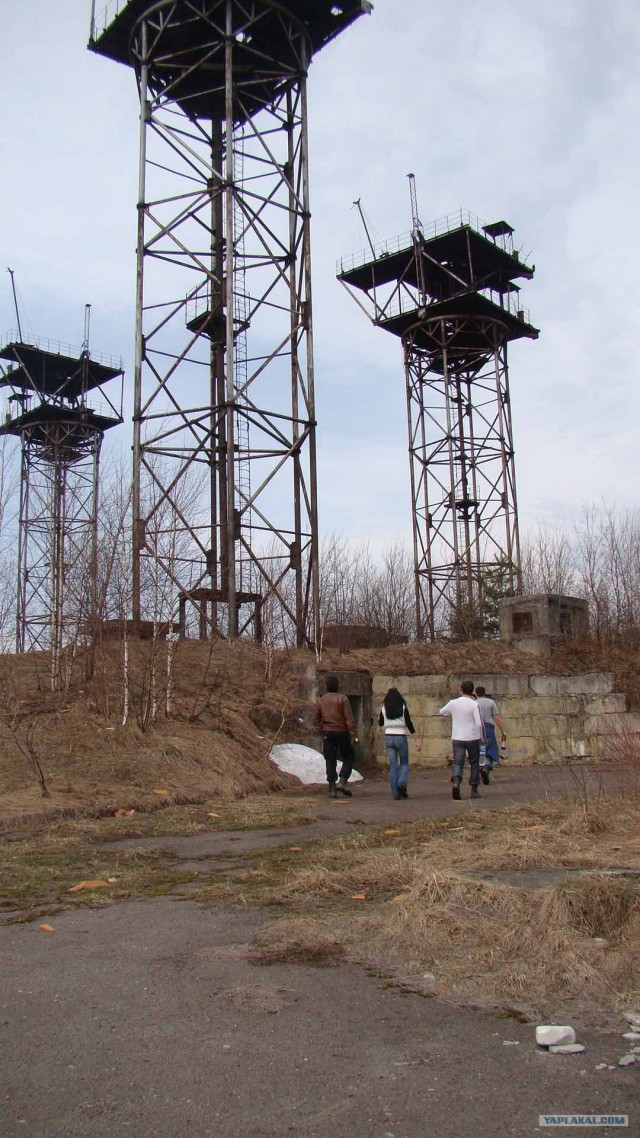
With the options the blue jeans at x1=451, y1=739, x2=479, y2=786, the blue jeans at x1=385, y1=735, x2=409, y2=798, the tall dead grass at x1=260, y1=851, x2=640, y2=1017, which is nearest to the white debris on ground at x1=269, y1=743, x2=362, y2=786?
the blue jeans at x1=385, y1=735, x2=409, y2=798

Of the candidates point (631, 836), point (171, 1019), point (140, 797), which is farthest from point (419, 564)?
point (171, 1019)

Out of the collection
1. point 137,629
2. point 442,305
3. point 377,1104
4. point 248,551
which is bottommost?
point 377,1104

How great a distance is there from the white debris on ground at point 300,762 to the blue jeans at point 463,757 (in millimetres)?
3444

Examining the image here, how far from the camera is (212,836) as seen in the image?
9766mm

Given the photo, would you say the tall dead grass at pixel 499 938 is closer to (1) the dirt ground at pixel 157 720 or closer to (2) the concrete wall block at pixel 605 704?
(1) the dirt ground at pixel 157 720

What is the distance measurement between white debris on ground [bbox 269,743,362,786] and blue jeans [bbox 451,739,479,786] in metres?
3.44

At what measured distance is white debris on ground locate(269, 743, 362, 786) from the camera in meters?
15.9

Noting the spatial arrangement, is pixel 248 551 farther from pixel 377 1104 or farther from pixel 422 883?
pixel 377 1104

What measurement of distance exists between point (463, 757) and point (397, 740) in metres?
0.92

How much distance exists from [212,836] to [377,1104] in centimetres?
668

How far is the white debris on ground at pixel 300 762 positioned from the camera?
15883mm

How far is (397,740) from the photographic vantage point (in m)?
13.3

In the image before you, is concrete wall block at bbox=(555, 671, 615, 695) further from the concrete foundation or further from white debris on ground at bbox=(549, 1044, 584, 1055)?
white debris on ground at bbox=(549, 1044, 584, 1055)

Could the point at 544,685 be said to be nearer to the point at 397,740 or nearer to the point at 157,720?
the point at 397,740
